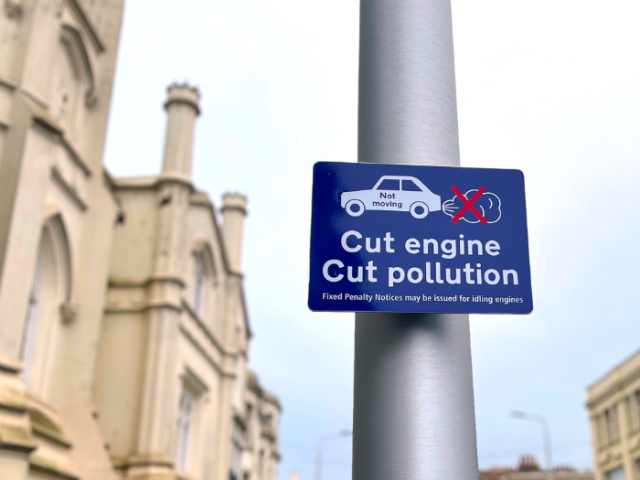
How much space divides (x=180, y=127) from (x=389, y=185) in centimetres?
2175

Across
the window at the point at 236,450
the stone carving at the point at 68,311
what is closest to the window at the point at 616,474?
the window at the point at 236,450

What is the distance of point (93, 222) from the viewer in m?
18.6

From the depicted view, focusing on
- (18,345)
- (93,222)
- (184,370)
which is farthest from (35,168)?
(184,370)

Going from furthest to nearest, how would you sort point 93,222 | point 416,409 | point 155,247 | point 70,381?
point 155,247, point 93,222, point 70,381, point 416,409

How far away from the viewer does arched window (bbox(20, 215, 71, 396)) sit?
1642cm

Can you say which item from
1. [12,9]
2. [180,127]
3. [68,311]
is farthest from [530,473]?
[12,9]

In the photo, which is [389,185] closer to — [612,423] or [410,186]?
[410,186]

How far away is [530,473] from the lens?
7056 cm

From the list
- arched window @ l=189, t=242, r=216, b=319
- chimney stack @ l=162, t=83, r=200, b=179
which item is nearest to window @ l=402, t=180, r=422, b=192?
chimney stack @ l=162, t=83, r=200, b=179

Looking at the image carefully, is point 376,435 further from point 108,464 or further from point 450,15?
point 108,464

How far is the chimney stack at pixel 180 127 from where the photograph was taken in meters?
23.6

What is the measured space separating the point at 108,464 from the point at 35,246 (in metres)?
6.17

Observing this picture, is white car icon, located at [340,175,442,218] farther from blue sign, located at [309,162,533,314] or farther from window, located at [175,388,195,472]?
window, located at [175,388,195,472]

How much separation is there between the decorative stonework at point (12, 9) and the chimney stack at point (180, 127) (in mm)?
8774
